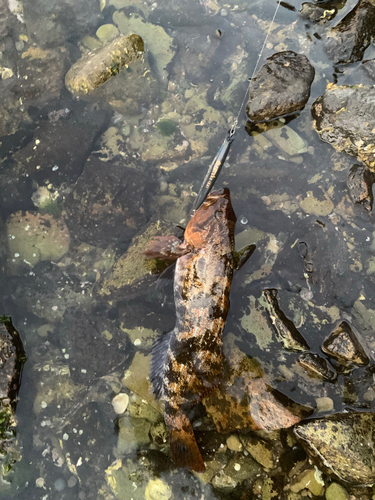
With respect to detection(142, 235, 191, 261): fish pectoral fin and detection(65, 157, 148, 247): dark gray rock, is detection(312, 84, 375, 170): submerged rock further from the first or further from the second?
detection(65, 157, 148, 247): dark gray rock

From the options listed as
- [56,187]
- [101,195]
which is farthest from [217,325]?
[56,187]

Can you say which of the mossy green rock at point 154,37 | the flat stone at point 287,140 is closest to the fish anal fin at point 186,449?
the flat stone at point 287,140

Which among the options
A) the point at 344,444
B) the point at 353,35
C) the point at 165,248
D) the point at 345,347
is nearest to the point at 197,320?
the point at 165,248

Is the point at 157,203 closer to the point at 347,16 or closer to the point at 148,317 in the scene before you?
the point at 148,317

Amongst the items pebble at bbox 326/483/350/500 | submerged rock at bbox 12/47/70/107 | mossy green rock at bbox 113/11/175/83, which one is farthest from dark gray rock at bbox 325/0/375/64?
pebble at bbox 326/483/350/500

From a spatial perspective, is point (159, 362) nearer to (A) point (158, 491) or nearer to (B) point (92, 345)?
(B) point (92, 345)

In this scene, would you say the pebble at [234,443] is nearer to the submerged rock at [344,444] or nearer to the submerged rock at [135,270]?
the submerged rock at [344,444]
